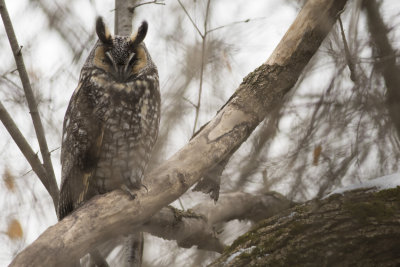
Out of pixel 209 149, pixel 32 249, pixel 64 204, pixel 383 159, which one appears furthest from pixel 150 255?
pixel 383 159

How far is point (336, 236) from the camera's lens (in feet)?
4.12

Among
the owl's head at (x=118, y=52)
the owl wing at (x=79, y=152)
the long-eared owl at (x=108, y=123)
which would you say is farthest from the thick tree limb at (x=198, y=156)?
the owl's head at (x=118, y=52)

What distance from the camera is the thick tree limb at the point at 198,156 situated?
4.22 ft

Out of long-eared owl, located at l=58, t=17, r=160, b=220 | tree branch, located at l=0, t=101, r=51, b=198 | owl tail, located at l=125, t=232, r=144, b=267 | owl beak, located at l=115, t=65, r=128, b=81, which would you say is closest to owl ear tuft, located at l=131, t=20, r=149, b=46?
long-eared owl, located at l=58, t=17, r=160, b=220

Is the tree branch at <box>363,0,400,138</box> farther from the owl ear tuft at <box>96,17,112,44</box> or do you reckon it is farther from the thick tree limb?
the owl ear tuft at <box>96,17,112,44</box>

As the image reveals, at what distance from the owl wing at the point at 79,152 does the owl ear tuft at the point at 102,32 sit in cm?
24

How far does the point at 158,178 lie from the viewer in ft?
5.30

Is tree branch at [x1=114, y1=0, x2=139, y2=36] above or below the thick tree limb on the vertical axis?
above

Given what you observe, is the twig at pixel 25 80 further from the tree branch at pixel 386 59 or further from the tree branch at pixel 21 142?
the tree branch at pixel 386 59

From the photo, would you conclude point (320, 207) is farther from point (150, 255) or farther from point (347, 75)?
point (150, 255)

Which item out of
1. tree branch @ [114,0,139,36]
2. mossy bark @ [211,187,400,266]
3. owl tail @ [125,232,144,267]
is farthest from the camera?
tree branch @ [114,0,139,36]

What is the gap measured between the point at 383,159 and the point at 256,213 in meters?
1.21

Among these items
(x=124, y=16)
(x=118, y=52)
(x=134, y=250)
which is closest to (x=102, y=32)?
(x=118, y=52)

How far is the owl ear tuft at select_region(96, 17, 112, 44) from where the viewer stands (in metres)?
1.75
